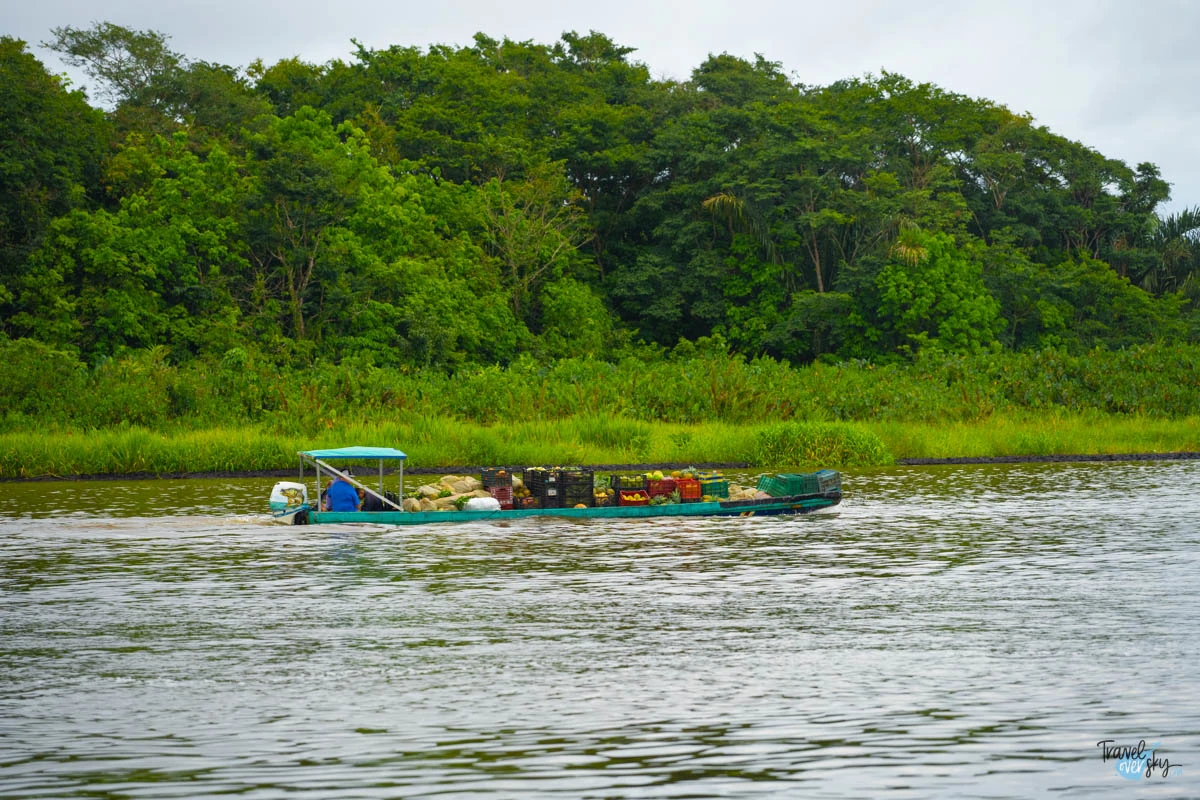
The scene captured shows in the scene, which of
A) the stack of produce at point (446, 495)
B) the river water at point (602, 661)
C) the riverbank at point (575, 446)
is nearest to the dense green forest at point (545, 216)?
the riverbank at point (575, 446)

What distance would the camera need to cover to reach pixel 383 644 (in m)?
12.9

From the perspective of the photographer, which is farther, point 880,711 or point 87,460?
point 87,460

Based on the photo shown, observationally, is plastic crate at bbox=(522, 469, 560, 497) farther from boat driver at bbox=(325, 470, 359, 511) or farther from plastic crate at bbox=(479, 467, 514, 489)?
boat driver at bbox=(325, 470, 359, 511)

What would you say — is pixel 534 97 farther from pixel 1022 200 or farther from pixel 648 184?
pixel 1022 200

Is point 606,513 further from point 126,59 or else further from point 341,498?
point 126,59

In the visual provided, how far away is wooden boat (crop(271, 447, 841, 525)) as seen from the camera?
21969mm

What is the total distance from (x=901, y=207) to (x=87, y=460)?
40991 millimetres

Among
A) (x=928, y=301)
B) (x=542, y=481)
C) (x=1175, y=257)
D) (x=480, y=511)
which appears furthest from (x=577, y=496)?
(x=1175, y=257)

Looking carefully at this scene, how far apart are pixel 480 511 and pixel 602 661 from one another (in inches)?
416

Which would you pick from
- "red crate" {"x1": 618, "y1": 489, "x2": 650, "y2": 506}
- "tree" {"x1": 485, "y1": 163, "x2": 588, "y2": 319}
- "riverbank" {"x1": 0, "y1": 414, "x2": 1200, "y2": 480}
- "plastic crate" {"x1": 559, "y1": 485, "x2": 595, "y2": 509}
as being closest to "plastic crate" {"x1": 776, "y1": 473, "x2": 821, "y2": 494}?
"red crate" {"x1": 618, "y1": 489, "x2": 650, "y2": 506}

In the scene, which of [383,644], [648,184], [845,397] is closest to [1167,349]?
[845,397]

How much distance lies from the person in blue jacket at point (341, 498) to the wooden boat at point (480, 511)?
0.20m

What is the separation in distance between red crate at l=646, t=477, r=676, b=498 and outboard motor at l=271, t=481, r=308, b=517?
5723 millimetres

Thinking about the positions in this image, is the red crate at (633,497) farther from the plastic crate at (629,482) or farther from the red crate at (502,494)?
the red crate at (502,494)
